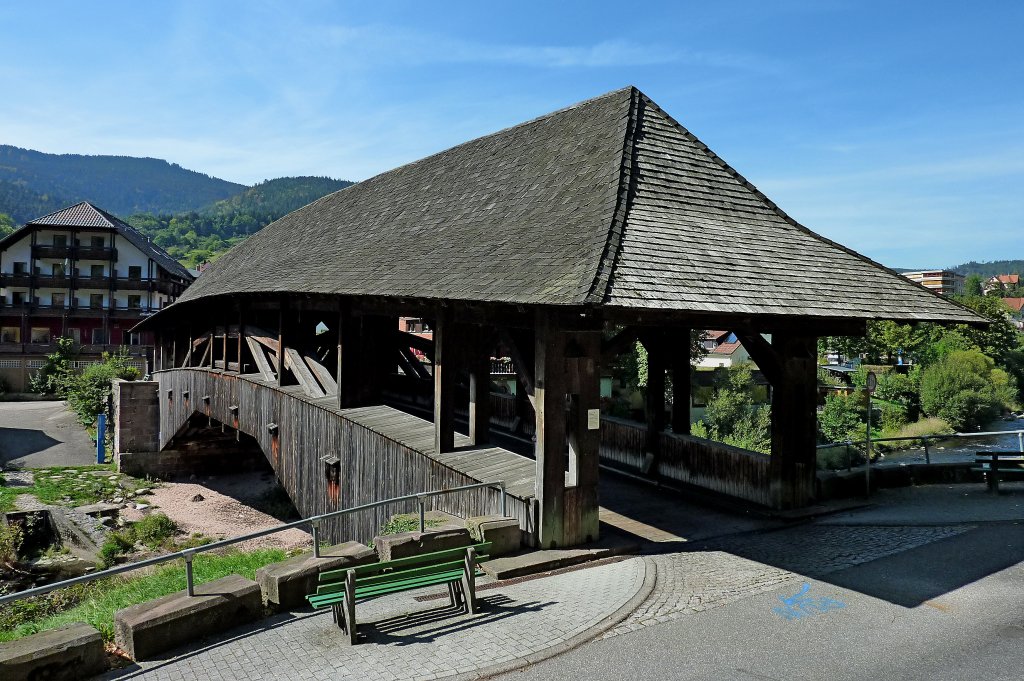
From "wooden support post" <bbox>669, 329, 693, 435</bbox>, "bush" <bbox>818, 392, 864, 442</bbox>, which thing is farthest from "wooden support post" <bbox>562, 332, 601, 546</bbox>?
"bush" <bbox>818, 392, 864, 442</bbox>

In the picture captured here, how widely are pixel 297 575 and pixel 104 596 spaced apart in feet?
24.0

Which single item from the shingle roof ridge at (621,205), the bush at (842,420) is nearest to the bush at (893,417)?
the bush at (842,420)

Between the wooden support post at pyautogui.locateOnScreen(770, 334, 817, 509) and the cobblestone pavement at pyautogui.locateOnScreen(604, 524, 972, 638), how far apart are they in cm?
95

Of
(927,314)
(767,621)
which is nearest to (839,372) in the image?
(927,314)

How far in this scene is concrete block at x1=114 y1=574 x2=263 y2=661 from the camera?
6.74 metres

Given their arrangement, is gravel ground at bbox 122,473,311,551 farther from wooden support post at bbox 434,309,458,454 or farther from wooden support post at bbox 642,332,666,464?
wooden support post at bbox 642,332,666,464

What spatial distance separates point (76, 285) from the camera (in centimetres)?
5459

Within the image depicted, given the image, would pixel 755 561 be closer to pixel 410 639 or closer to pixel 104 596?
pixel 410 639

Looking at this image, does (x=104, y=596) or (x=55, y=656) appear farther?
(x=104, y=596)

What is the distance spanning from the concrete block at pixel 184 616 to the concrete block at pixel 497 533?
2649 millimetres

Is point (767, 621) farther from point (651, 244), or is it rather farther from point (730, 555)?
point (651, 244)

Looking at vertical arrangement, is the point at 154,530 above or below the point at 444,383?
below

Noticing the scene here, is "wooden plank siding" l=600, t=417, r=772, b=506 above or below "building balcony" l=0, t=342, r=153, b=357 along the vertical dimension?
below

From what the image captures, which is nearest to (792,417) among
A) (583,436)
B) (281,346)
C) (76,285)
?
(583,436)
